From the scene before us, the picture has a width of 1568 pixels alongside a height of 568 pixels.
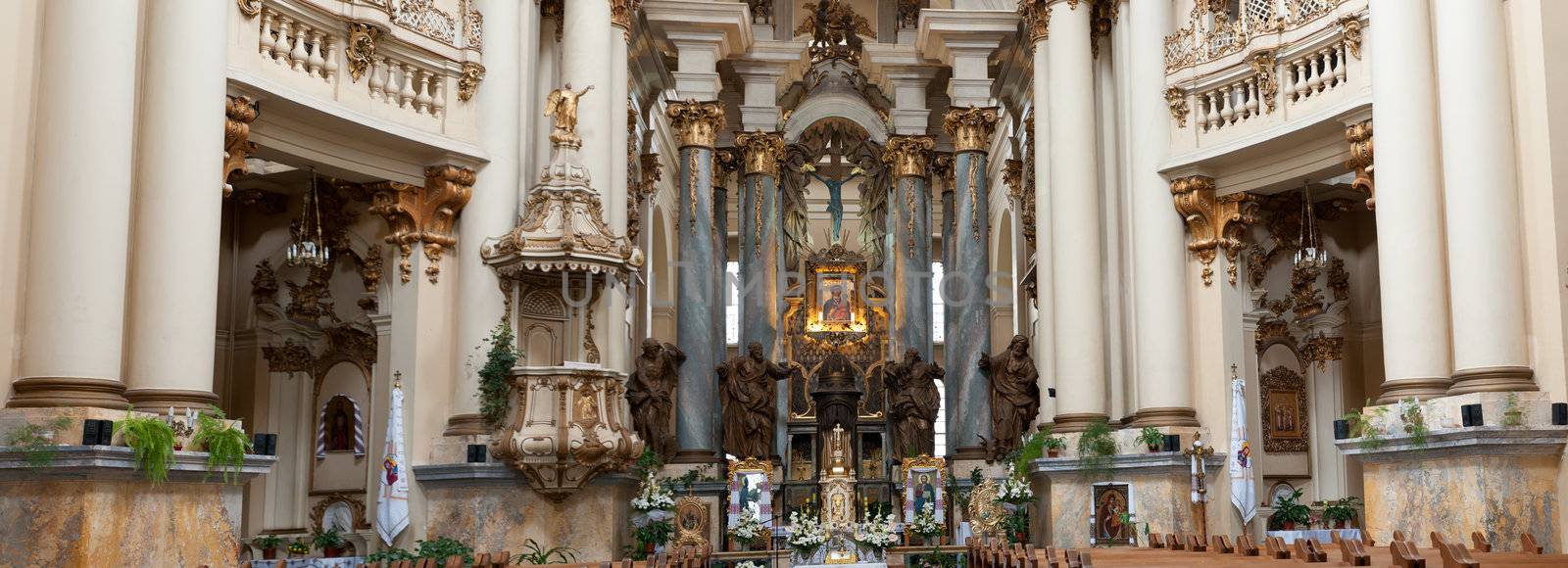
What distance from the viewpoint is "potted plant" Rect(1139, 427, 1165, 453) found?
Answer: 16.4 metres

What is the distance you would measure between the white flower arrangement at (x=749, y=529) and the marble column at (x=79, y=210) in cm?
845

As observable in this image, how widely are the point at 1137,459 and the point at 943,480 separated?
21.4 ft

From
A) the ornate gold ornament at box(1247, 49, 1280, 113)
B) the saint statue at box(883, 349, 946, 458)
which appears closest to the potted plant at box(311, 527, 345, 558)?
the saint statue at box(883, 349, 946, 458)

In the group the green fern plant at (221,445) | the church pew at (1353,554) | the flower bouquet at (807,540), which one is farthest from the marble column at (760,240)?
the church pew at (1353,554)

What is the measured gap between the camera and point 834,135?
1133 inches

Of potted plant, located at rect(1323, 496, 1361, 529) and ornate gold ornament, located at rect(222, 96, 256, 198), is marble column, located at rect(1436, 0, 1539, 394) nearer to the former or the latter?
potted plant, located at rect(1323, 496, 1361, 529)

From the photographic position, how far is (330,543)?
1728 centimetres

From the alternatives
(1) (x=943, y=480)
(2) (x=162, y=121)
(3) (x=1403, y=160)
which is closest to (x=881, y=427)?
(1) (x=943, y=480)

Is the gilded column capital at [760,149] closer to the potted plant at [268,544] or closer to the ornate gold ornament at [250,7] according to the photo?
the potted plant at [268,544]

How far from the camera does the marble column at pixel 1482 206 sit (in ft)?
41.1

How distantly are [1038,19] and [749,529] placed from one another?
7.62 meters

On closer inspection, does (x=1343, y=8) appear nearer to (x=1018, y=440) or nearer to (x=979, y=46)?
(x=1018, y=440)

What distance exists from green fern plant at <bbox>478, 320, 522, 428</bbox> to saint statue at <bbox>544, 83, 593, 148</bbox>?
7.46 ft

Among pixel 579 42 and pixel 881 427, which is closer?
pixel 579 42
